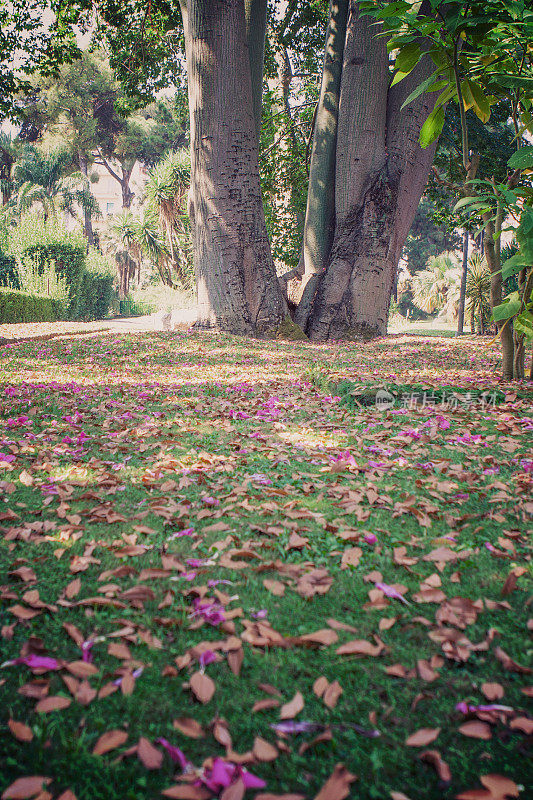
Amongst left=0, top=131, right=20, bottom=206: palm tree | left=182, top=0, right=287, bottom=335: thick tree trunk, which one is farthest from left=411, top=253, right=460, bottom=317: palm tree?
left=0, top=131, right=20, bottom=206: palm tree

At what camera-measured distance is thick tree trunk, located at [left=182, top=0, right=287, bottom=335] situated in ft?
28.0

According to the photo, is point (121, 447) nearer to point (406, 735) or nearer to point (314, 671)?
point (314, 671)

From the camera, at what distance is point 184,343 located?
27.2 feet

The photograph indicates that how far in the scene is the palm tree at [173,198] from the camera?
Result: 73.1 ft

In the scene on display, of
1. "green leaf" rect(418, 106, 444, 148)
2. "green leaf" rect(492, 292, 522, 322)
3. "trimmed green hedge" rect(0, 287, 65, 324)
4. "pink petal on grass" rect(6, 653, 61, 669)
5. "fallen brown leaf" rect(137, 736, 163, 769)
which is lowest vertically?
"fallen brown leaf" rect(137, 736, 163, 769)

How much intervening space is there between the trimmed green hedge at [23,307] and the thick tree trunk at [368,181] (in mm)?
9782

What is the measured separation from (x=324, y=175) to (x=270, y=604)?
32.4 ft

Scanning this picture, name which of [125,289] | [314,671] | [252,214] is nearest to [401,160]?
[252,214]

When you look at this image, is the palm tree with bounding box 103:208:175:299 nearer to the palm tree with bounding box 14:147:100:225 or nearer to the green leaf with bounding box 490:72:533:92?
the palm tree with bounding box 14:147:100:225

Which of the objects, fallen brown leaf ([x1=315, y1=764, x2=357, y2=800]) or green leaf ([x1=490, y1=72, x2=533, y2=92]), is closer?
fallen brown leaf ([x1=315, y1=764, x2=357, y2=800])

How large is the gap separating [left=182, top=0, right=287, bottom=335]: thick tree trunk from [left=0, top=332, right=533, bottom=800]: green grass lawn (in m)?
5.36

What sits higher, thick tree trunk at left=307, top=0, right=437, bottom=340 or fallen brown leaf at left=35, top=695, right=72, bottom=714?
thick tree trunk at left=307, top=0, right=437, bottom=340

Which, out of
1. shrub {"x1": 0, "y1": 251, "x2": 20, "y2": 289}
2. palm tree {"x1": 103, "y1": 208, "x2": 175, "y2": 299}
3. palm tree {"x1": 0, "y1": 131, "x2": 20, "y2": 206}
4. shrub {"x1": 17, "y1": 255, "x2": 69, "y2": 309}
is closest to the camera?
shrub {"x1": 17, "y1": 255, "x2": 69, "y2": 309}

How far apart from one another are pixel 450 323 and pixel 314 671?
26.5 m
